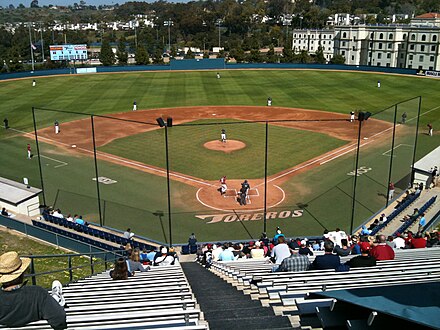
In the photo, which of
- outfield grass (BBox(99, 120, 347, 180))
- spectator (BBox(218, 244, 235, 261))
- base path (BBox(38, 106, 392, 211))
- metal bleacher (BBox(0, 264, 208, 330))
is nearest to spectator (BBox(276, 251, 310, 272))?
metal bleacher (BBox(0, 264, 208, 330))

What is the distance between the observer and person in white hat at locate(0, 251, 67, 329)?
4363mm

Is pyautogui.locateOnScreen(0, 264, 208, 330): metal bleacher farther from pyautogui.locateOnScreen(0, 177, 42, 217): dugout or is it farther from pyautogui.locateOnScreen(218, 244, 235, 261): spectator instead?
pyautogui.locateOnScreen(0, 177, 42, 217): dugout

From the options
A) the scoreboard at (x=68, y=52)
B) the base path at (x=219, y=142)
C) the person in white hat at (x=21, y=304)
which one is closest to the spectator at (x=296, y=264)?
the person in white hat at (x=21, y=304)

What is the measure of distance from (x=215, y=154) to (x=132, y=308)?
85.0 feet

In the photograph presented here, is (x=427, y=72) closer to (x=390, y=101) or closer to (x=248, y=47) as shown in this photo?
(x=390, y=101)

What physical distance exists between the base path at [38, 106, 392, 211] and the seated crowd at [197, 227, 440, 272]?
20.2ft

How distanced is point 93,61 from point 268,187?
8785 cm

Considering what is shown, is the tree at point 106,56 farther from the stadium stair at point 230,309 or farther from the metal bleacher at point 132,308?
the metal bleacher at point 132,308

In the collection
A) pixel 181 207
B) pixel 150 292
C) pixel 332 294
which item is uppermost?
pixel 332 294

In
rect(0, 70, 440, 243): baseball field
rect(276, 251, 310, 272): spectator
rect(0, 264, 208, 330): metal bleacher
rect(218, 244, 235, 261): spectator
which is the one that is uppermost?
rect(0, 264, 208, 330): metal bleacher

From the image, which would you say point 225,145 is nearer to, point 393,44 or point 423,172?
point 423,172

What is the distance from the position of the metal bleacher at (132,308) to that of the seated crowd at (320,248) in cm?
262

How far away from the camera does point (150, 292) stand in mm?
6824

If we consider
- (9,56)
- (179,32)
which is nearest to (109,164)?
(9,56)
